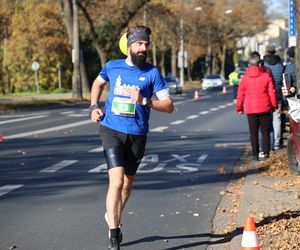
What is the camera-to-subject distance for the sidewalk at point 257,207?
21.8 ft

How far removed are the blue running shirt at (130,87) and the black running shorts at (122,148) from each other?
51 millimetres

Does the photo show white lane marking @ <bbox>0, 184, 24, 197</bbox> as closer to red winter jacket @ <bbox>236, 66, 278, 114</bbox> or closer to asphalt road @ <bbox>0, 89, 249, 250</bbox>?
asphalt road @ <bbox>0, 89, 249, 250</bbox>

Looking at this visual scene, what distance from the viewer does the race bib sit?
6143mm

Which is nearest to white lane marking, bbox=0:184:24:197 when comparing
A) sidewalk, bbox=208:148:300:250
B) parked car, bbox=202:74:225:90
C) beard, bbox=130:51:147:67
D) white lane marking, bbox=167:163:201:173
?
white lane marking, bbox=167:163:201:173

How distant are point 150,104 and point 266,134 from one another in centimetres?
655

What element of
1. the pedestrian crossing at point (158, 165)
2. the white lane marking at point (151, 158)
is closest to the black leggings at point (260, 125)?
the pedestrian crossing at point (158, 165)

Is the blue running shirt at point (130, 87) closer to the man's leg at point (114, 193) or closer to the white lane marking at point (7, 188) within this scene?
the man's leg at point (114, 193)

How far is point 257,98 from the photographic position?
1214cm

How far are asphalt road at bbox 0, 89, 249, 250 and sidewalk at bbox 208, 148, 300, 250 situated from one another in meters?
0.16

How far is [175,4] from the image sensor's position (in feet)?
230

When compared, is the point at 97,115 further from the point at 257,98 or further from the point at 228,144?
the point at 228,144

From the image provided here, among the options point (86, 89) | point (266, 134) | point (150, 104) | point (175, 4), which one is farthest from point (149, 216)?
point (175, 4)

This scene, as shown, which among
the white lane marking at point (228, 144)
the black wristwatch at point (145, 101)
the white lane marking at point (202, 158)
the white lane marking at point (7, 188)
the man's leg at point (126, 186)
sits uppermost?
the black wristwatch at point (145, 101)

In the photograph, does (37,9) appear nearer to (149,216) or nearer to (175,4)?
(175,4)
